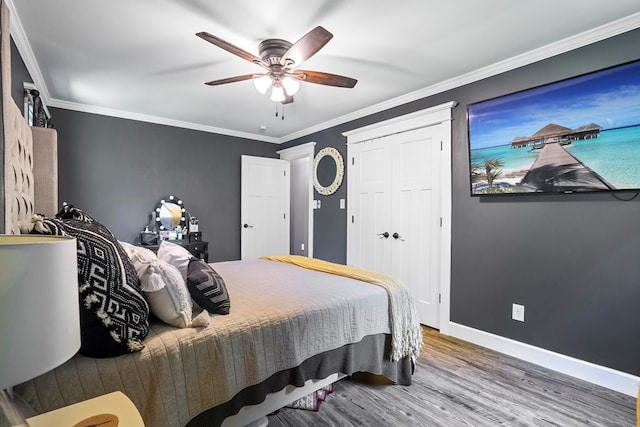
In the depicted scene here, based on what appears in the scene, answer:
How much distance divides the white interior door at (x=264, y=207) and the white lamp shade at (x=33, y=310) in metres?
4.25

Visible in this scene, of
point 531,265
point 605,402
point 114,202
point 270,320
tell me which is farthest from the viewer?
point 114,202

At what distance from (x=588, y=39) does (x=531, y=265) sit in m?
1.71

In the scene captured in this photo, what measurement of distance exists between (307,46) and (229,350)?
A: 68.3 inches

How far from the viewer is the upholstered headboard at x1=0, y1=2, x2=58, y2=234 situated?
1250 mm

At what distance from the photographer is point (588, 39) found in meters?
2.19

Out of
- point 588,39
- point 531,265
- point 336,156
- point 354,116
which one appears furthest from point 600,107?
point 336,156

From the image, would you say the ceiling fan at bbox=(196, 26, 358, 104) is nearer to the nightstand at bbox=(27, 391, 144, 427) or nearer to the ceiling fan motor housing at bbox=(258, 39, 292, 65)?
the ceiling fan motor housing at bbox=(258, 39, 292, 65)

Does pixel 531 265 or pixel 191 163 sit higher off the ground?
pixel 191 163

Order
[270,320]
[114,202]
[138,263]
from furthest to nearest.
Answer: [114,202], [270,320], [138,263]

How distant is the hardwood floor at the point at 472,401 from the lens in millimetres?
1763

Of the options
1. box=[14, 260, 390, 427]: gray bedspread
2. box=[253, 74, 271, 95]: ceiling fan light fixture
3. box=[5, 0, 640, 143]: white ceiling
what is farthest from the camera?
box=[253, 74, 271, 95]: ceiling fan light fixture

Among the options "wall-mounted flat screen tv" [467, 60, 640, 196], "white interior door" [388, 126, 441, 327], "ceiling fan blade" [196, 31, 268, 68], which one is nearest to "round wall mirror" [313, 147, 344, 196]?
"white interior door" [388, 126, 441, 327]

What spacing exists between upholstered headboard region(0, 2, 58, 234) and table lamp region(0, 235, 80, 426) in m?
0.88

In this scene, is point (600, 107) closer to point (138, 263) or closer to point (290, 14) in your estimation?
point (290, 14)
